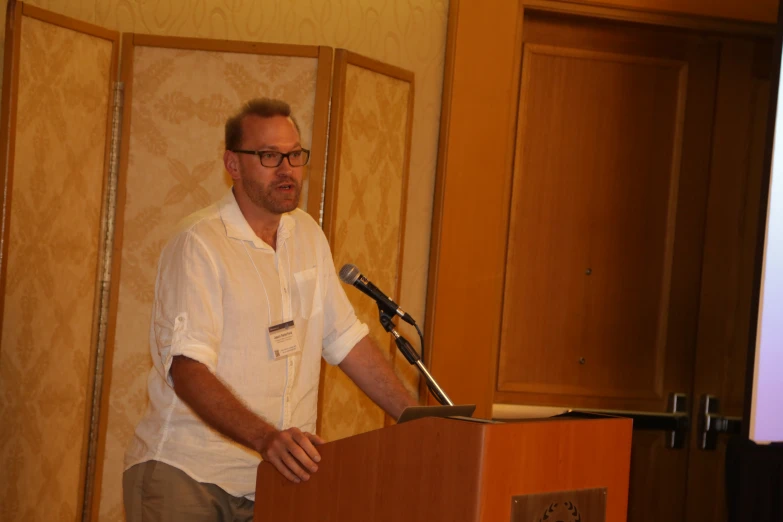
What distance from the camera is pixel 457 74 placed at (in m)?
3.84

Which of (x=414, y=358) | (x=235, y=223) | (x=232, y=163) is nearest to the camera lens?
(x=414, y=358)

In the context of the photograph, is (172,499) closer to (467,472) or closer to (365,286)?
(365,286)

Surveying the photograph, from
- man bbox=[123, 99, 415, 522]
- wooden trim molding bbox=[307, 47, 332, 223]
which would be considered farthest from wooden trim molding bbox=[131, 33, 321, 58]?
man bbox=[123, 99, 415, 522]

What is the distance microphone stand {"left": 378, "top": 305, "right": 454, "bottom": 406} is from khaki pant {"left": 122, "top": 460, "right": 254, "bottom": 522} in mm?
553

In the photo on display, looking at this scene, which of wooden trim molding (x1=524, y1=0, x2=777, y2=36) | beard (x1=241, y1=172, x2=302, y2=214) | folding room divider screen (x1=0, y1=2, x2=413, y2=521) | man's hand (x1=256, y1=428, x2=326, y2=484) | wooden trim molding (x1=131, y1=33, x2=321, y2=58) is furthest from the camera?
wooden trim molding (x1=524, y1=0, x2=777, y2=36)

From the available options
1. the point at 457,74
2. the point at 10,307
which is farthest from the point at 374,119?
the point at 10,307

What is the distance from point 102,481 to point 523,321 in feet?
6.12

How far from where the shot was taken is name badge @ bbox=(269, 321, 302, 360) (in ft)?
7.39

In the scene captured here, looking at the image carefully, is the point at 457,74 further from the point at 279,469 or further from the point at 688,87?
the point at 279,469

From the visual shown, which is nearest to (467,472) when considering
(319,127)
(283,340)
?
(283,340)

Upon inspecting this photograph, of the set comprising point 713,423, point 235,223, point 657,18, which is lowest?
point 713,423

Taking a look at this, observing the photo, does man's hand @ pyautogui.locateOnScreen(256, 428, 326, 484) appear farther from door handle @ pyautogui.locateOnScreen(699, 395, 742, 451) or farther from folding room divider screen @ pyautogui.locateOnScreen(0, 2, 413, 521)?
door handle @ pyautogui.locateOnScreen(699, 395, 742, 451)

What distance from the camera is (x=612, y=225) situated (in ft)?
13.6

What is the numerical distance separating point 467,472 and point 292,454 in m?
0.39
